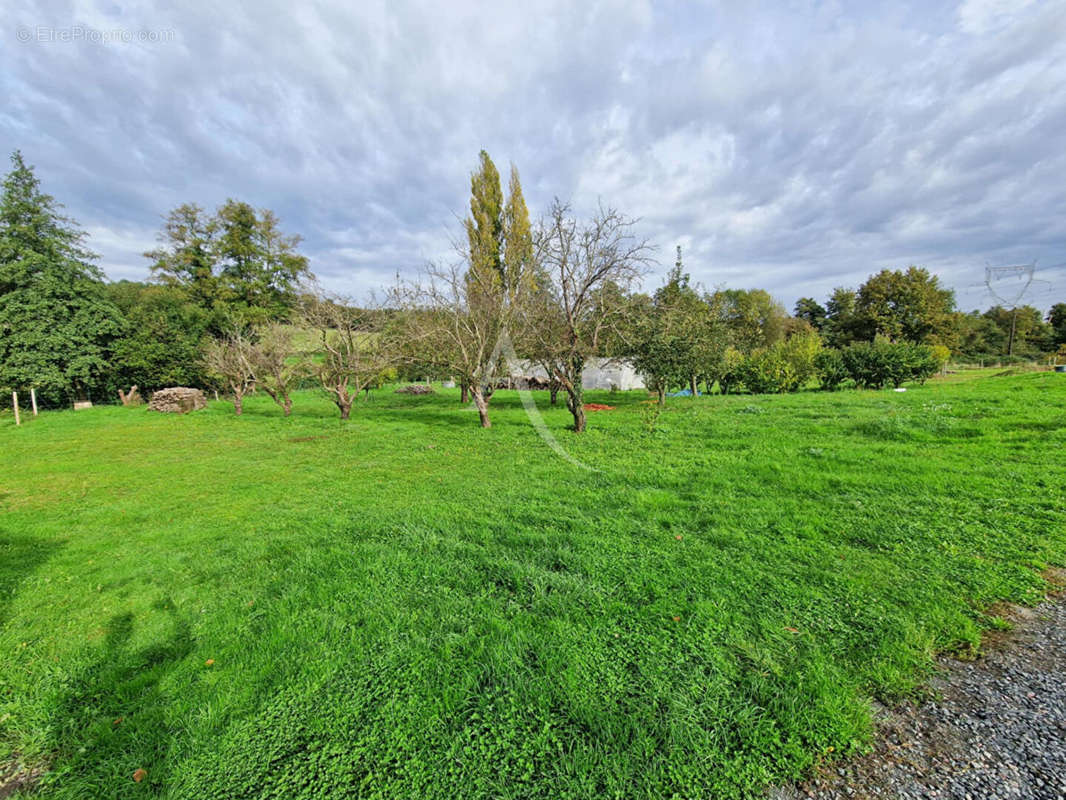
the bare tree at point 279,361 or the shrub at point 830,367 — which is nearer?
the bare tree at point 279,361

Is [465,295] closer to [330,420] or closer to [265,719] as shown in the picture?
[330,420]

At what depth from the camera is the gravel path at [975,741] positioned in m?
1.72

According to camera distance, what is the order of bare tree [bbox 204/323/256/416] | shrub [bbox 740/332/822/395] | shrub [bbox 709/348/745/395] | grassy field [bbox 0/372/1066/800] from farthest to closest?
1. shrub [bbox 709/348/745/395]
2. shrub [bbox 740/332/822/395]
3. bare tree [bbox 204/323/256/416]
4. grassy field [bbox 0/372/1066/800]

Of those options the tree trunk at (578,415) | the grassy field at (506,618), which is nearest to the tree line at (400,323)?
the tree trunk at (578,415)

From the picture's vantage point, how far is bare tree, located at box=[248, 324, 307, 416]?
674 inches

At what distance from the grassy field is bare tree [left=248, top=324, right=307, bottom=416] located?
10794 mm

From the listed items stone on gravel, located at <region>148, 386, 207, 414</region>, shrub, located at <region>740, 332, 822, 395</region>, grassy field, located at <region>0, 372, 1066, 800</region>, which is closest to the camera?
grassy field, located at <region>0, 372, 1066, 800</region>

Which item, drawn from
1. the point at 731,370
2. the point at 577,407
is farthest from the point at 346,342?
the point at 731,370

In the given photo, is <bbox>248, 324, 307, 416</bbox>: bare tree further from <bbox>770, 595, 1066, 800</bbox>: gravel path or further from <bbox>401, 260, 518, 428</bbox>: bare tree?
<bbox>770, 595, 1066, 800</bbox>: gravel path

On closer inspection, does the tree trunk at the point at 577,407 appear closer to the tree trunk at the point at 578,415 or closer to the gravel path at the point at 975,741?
the tree trunk at the point at 578,415

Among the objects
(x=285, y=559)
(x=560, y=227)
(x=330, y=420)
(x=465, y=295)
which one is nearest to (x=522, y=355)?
(x=465, y=295)

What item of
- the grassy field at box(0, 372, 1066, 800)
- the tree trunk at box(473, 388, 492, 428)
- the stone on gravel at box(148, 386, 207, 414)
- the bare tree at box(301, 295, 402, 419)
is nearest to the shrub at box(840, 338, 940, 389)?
the grassy field at box(0, 372, 1066, 800)

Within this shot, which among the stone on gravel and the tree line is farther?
the stone on gravel

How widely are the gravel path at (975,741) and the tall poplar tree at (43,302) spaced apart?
31.0 meters
